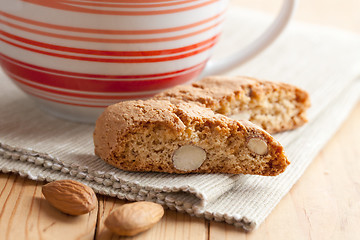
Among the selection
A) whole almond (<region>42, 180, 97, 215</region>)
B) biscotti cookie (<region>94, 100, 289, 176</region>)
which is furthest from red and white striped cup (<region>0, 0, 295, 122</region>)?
whole almond (<region>42, 180, 97, 215</region>)

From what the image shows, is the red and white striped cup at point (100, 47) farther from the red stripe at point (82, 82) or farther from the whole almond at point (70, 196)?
the whole almond at point (70, 196)

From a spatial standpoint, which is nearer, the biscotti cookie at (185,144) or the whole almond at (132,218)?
the whole almond at (132,218)

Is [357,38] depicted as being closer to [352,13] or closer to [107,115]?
[352,13]

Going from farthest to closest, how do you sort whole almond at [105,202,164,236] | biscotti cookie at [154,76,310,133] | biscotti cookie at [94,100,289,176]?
1. biscotti cookie at [154,76,310,133]
2. biscotti cookie at [94,100,289,176]
3. whole almond at [105,202,164,236]

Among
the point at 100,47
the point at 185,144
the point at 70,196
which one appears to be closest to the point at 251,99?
the point at 185,144

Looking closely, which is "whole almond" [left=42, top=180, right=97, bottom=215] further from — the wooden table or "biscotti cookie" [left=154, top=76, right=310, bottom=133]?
"biscotti cookie" [left=154, top=76, right=310, bottom=133]

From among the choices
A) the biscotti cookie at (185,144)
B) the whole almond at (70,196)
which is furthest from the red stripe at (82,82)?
the whole almond at (70,196)
